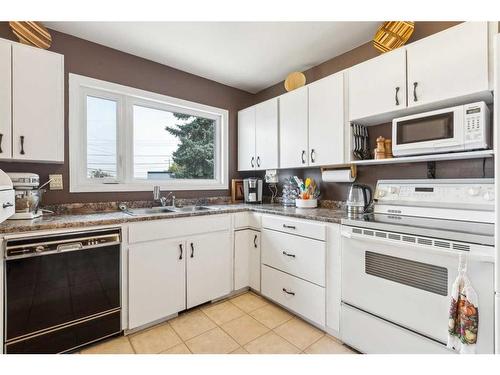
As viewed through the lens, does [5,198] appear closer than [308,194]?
Yes

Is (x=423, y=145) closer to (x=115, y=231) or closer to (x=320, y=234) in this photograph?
(x=320, y=234)

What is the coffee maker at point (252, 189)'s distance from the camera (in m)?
2.85

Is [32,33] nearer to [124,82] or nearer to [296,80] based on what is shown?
[124,82]

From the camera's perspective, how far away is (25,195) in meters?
1.65

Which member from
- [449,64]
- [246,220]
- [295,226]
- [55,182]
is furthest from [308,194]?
[55,182]

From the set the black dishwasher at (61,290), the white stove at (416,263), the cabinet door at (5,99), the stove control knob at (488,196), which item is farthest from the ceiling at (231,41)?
the black dishwasher at (61,290)

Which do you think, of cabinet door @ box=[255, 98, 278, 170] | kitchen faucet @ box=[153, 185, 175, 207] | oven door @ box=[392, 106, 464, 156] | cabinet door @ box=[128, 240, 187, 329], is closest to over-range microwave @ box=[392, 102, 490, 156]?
oven door @ box=[392, 106, 464, 156]

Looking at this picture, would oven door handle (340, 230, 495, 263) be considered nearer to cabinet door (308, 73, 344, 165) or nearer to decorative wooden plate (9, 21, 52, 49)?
cabinet door (308, 73, 344, 165)

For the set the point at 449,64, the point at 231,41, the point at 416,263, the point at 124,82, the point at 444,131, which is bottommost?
the point at 416,263

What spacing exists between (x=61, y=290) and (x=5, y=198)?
2.12 ft

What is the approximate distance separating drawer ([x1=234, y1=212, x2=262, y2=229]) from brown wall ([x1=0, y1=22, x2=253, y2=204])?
0.68 m

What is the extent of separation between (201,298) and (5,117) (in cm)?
195

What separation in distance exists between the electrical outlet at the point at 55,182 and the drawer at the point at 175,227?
2.51ft

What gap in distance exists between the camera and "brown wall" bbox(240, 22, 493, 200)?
5.36 ft
